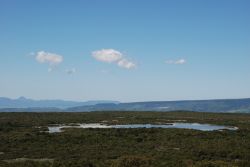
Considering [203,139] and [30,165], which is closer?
[30,165]

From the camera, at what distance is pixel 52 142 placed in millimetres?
42000

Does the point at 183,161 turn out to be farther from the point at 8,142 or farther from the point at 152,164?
the point at 8,142

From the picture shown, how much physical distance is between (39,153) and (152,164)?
38.1 feet

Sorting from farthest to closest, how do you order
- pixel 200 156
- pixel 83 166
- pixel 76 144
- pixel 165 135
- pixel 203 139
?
pixel 165 135, pixel 203 139, pixel 76 144, pixel 200 156, pixel 83 166

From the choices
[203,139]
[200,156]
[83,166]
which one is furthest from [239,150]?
[83,166]

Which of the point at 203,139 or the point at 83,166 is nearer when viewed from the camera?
the point at 83,166

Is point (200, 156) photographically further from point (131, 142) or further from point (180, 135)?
point (180, 135)

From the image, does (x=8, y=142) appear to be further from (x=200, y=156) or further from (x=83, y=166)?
(x=200, y=156)

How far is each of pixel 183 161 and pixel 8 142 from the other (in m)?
21.7

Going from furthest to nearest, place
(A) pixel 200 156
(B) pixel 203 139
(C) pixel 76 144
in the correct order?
(B) pixel 203 139 < (C) pixel 76 144 < (A) pixel 200 156

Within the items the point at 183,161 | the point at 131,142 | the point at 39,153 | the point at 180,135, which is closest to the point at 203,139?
the point at 180,135

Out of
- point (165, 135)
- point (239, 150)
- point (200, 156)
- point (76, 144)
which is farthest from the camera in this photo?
point (165, 135)

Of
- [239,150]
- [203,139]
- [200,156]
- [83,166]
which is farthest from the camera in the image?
[203,139]

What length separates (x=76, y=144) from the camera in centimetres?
4103
